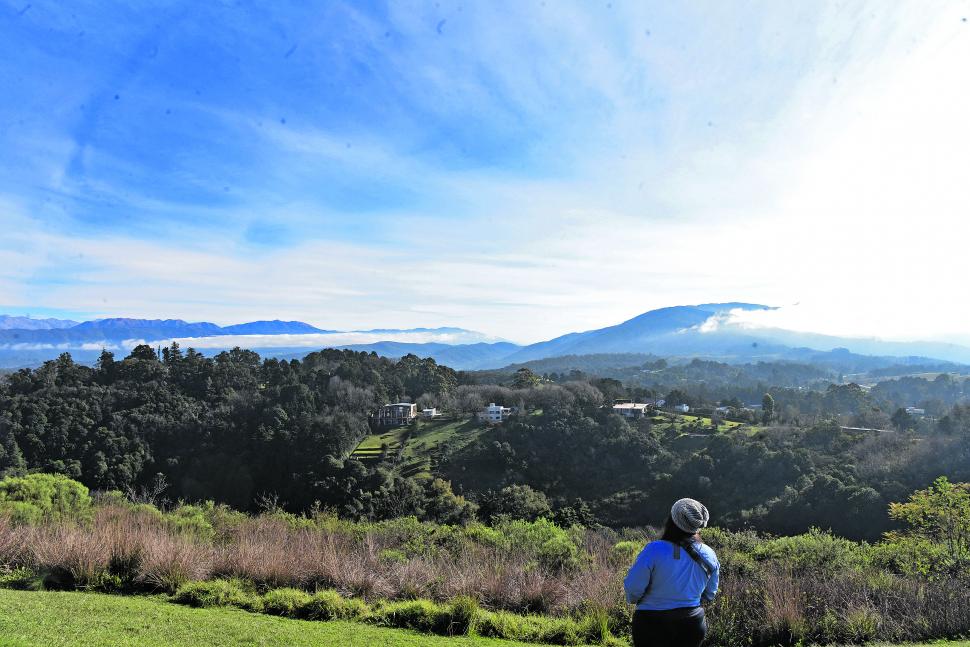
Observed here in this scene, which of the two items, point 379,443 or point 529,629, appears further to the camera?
point 379,443

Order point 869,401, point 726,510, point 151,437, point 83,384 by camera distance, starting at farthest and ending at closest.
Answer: point 869,401 → point 83,384 → point 151,437 → point 726,510

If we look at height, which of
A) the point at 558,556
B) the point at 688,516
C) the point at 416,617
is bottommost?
the point at 558,556

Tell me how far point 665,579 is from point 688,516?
317mm

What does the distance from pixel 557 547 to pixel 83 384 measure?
3650cm

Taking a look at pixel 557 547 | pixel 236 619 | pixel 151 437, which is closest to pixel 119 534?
pixel 236 619

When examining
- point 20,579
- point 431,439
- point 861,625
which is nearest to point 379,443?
point 431,439

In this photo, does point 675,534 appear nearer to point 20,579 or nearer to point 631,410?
point 20,579

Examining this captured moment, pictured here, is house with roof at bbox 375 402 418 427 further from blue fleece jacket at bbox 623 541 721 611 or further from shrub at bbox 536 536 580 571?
blue fleece jacket at bbox 623 541 721 611

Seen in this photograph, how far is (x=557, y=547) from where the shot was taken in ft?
26.5

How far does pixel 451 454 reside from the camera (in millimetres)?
31844

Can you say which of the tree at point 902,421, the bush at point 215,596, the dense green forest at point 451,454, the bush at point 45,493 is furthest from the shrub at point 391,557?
the tree at point 902,421

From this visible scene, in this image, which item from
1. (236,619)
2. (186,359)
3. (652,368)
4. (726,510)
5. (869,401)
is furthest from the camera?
(652,368)

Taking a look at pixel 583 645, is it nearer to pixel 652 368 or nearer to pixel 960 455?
pixel 960 455

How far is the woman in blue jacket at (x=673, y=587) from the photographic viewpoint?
8.37 feet
